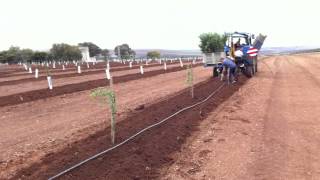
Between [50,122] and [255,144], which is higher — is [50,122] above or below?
above

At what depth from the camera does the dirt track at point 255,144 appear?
9.36m

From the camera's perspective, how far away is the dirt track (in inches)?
368

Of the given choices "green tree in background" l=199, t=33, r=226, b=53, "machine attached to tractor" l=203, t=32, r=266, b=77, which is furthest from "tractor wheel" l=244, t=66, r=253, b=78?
"green tree in background" l=199, t=33, r=226, b=53

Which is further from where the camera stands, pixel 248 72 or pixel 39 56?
pixel 39 56

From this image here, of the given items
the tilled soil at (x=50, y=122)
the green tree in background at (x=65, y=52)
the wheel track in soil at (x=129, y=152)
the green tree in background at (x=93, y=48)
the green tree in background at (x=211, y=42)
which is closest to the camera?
the wheel track in soil at (x=129, y=152)

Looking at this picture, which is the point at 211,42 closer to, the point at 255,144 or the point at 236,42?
the point at 236,42

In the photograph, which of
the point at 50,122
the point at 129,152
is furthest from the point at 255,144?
the point at 50,122

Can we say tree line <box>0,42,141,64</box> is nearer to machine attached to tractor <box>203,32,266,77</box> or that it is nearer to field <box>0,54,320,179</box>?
machine attached to tractor <box>203,32,266,77</box>

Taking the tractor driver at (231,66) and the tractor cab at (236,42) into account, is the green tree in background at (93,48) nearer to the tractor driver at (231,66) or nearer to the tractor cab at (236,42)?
the tractor cab at (236,42)

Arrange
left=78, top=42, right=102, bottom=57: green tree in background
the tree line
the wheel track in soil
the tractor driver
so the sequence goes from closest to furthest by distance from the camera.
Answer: the wheel track in soil < the tractor driver < the tree line < left=78, top=42, right=102, bottom=57: green tree in background

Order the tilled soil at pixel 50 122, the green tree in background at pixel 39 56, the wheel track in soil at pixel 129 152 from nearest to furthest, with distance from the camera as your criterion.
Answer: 1. the wheel track in soil at pixel 129 152
2. the tilled soil at pixel 50 122
3. the green tree in background at pixel 39 56

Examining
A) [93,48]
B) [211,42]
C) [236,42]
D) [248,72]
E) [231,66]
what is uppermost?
[236,42]

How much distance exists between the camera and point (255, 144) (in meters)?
11.6

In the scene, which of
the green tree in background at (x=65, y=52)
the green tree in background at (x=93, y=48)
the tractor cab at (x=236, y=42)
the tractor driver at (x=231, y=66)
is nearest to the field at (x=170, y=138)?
the tractor driver at (x=231, y=66)
